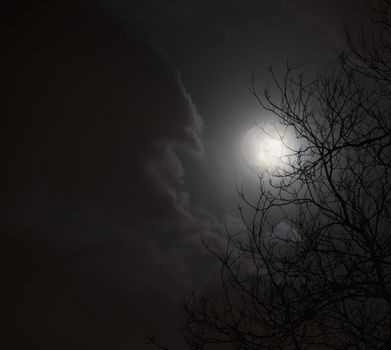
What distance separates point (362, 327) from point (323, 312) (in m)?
0.52

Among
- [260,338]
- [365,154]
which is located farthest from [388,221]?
[260,338]

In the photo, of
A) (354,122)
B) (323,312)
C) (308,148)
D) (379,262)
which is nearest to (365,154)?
(354,122)

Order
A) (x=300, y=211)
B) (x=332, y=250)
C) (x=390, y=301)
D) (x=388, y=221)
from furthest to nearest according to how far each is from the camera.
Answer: (x=300, y=211) < (x=388, y=221) < (x=332, y=250) < (x=390, y=301)

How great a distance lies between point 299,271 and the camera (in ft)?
18.8

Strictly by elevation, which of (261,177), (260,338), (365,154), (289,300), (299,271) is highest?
(365,154)

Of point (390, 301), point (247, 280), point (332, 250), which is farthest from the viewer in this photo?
point (247, 280)

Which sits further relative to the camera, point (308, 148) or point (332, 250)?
point (308, 148)

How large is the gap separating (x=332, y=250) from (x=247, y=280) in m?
1.27

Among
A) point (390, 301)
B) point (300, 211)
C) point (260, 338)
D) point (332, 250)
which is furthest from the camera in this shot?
point (300, 211)

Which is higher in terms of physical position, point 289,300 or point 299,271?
point 299,271

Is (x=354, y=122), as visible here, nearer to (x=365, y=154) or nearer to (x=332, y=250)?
(x=365, y=154)

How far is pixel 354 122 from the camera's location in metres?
6.48

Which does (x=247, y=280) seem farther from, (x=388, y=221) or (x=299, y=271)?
(x=388, y=221)

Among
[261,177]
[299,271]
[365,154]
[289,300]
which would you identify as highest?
[365,154]
